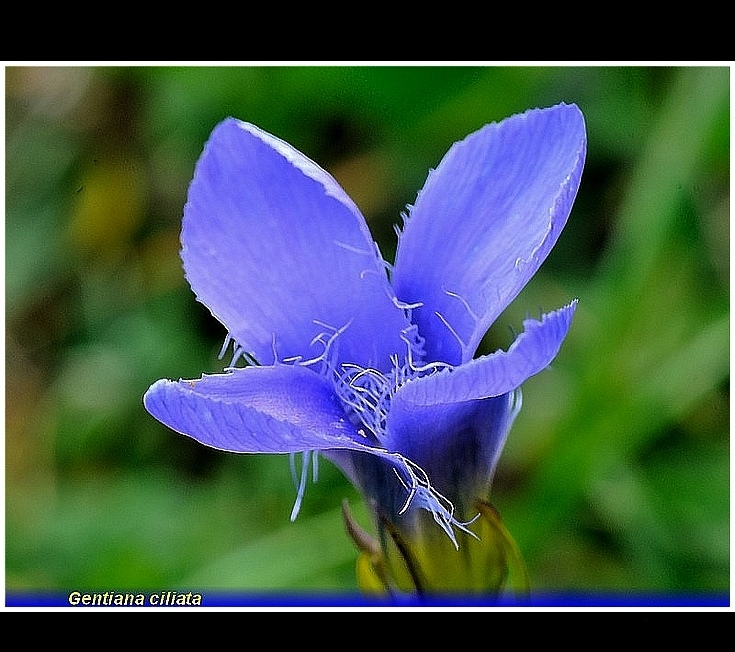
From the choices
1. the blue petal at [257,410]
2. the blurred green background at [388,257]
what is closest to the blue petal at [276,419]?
the blue petal at [257,410]

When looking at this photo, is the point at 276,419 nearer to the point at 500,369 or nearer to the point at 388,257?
the point at 500,369

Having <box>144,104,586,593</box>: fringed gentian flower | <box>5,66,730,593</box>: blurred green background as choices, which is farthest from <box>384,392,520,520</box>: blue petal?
<box>5,66,730,593</box>: blurred green background

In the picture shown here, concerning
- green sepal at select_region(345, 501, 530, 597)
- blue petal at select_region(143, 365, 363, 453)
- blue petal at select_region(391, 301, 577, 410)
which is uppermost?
blue petal at select_region(391, 301, 577, 410)

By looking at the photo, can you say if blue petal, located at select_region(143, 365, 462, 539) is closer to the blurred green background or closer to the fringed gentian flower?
the fringed gentian flower

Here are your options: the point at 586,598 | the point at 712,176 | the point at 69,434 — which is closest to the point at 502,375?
the point at 586,598

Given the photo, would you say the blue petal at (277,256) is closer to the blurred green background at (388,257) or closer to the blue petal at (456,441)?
the blue petal at (456,441)

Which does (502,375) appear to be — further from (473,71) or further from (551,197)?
(473,71)
